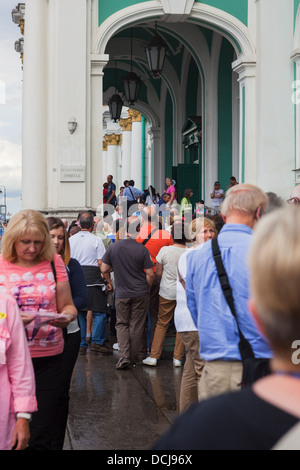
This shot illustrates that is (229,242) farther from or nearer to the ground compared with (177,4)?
nearer to the ground

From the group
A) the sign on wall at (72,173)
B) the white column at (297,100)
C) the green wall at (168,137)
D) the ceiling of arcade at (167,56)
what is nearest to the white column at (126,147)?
the ceiling of arcade at (167,56)

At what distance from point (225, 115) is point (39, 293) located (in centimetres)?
1582

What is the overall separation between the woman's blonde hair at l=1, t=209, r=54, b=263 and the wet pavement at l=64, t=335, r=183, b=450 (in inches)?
78.3

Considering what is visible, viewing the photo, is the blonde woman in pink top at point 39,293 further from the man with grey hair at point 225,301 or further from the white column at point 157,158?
the white column at point 157,158

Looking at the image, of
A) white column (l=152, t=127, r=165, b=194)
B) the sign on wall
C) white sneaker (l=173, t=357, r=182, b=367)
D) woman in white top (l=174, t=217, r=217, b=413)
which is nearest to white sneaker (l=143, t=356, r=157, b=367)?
white sneaker (l=173, t=357, r=182, b=367)

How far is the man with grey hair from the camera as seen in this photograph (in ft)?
11.1

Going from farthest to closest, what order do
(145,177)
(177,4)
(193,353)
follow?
(145,177)
(177,4)
(193,353)

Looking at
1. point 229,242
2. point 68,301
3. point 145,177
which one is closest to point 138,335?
point 68,301

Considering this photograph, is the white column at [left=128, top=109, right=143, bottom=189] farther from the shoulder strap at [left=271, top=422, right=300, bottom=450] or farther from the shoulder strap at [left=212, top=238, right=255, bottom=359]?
the shoulder strap at [left=271, top=422, right=300, bottom=450]

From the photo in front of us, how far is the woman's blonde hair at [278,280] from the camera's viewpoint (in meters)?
1.35

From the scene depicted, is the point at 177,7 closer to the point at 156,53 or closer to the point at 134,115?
the point at 156,53

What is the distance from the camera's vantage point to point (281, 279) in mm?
1350
